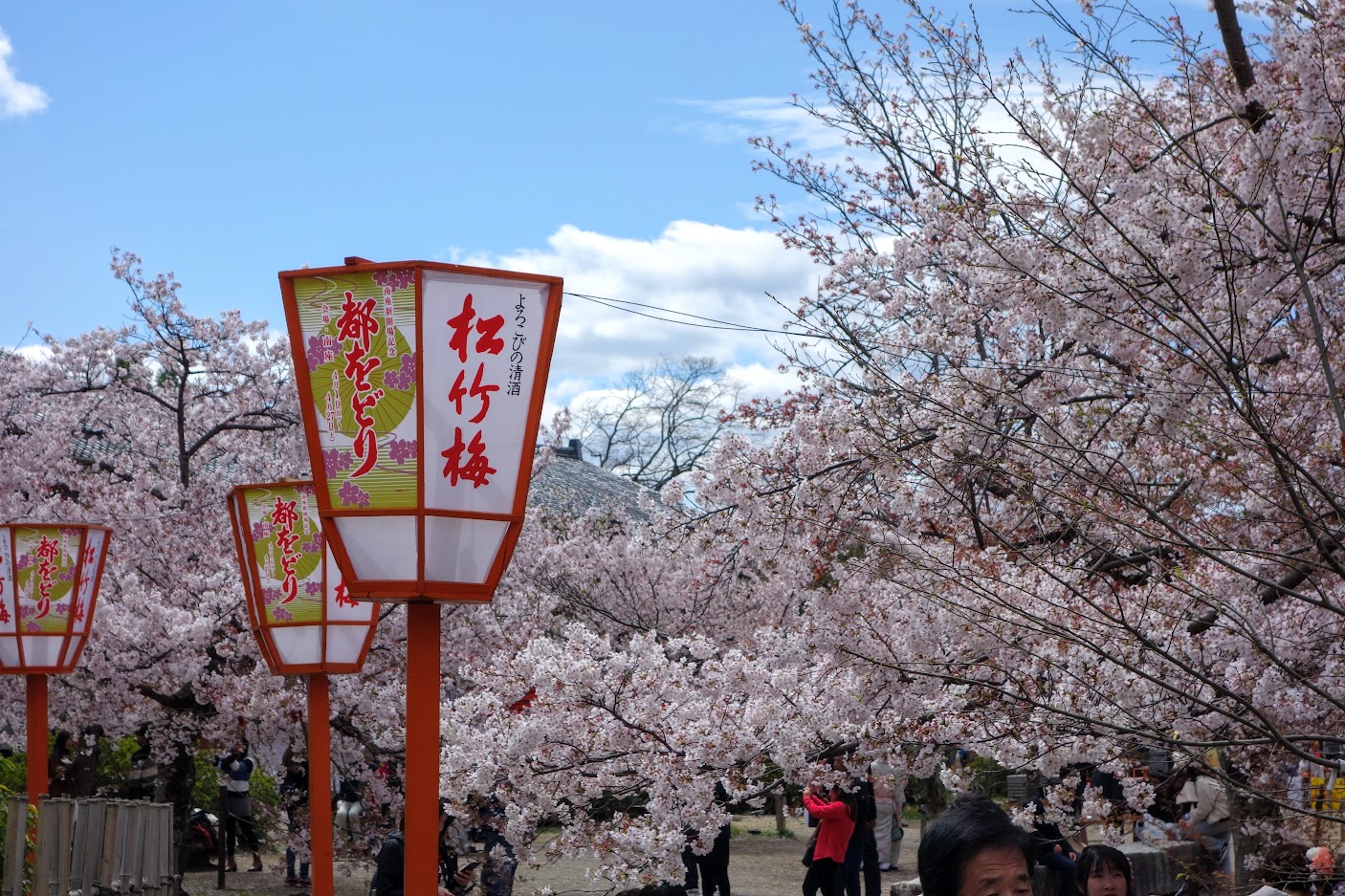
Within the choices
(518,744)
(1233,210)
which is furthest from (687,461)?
(1233,210)

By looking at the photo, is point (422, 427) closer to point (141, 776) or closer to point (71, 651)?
point (71, 651)

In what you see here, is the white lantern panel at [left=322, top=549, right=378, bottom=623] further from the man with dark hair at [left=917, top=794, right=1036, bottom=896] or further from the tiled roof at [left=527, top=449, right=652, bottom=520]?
the tiled roof at [left=527, top=449, right=652, bottom=520]

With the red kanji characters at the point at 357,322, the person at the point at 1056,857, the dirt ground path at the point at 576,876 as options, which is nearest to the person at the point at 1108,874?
the person at the point at 1056,857

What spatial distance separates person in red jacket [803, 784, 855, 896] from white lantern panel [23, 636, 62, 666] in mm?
6096

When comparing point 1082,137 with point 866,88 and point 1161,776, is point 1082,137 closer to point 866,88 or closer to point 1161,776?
point 866,88

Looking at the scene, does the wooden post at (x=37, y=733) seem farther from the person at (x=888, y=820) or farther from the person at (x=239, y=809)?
the person at (x=888, y=820)

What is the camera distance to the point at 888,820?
1505 centimetres

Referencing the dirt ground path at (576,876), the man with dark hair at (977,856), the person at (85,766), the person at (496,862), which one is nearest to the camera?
the man with dark hair at (977,856)

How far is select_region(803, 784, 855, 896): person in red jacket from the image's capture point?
11133mm

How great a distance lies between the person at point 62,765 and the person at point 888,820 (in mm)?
8703

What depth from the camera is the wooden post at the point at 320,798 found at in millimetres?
6582

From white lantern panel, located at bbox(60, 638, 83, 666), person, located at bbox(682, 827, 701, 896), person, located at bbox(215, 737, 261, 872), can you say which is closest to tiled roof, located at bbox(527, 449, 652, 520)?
person, located at bbox(215, 737, 261, 872)

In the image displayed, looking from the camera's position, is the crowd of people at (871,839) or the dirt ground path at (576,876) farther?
the dirt ground path at (576,876)

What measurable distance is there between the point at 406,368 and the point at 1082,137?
4148 mm
